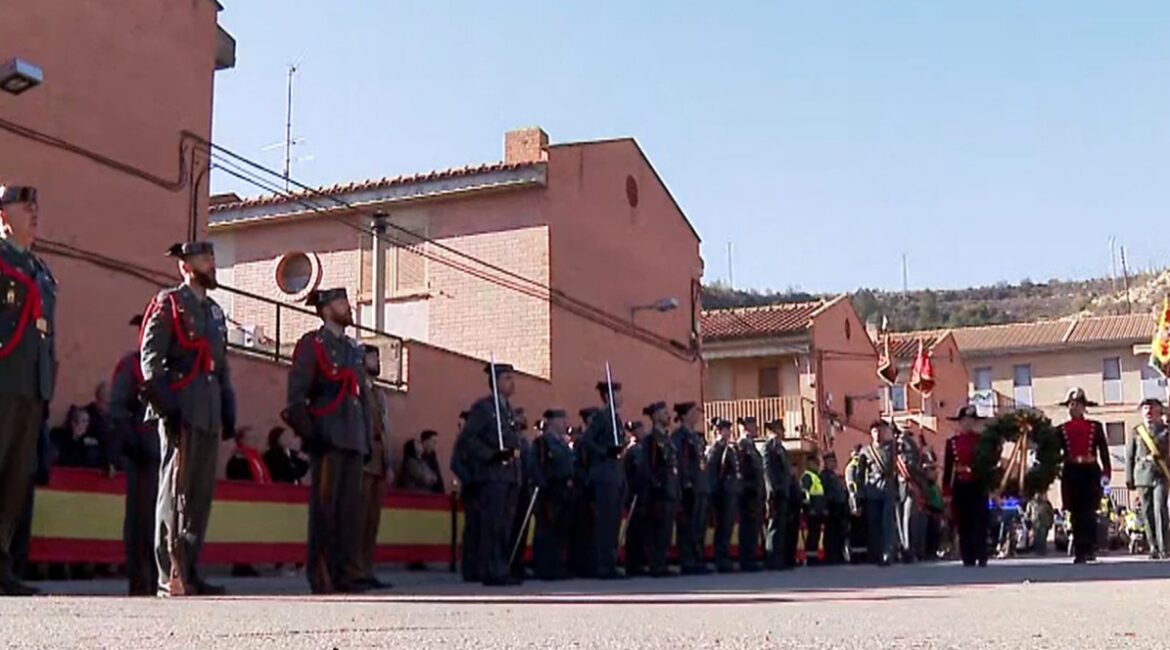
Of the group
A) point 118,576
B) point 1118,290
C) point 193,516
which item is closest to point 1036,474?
point 118,576

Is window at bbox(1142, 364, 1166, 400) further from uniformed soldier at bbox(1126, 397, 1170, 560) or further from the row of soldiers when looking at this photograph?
uniformed soldier at bbox(1126, 397, 1170, 560)

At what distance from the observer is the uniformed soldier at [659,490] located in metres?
16.0

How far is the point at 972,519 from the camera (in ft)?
53.2

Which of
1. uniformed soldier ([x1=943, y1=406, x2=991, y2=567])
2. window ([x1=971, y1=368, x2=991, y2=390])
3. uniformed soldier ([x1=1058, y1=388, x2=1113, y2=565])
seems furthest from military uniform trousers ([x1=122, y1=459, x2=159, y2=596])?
window ([x1=971, y1=368, x2=991, y2=390])

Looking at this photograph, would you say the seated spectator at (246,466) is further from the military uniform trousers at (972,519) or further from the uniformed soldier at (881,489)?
the uniformed soldier at (881,489)

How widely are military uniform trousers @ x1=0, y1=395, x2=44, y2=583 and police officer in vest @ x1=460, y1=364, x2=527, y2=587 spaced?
16.7 ft

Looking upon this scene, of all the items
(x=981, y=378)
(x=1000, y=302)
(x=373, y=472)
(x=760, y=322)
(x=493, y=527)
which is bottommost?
(x=493, y=527)

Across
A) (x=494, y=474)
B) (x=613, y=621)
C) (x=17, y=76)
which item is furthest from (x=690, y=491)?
(x=613, y=621)

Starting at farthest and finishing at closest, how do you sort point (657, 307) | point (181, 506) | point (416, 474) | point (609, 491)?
point (657, 307), point (416, 474), point (609, 491), point (181, 506)

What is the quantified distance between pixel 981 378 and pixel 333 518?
66.6 m

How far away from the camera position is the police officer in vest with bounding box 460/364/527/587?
41.8ft

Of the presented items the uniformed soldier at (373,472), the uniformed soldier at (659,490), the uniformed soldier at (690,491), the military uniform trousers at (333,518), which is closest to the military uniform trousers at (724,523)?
the uniformed soldier at (690,491)

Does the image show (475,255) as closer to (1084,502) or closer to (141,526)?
(1084,502)

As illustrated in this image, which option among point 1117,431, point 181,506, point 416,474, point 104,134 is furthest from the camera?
point 1117,431
